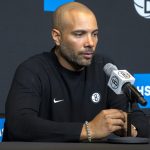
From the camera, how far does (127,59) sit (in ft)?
7.73

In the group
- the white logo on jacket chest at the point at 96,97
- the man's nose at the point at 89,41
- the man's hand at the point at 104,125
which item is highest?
the man's nose at the point at 89,41

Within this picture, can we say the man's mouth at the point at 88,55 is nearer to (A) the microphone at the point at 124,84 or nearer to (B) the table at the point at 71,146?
(A) the microphone at the point at 124,84

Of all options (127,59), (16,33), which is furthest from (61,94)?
(127,59)

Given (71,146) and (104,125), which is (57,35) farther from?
(71,146)

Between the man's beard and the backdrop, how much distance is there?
56cm

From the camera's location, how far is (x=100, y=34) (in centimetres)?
231

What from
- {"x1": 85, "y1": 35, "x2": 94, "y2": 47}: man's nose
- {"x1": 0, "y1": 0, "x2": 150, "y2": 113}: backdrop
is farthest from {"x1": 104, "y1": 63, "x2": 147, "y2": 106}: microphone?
{"x1": 0, "y1": 0, "x2": 150, "y2": 113}: backdrop

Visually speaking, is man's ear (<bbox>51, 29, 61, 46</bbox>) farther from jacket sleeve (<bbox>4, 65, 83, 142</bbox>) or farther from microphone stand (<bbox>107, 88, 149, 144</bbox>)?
microphone stand (<bbox>107, 88, 149, 144</bbox>)

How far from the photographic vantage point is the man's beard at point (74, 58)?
1564mm

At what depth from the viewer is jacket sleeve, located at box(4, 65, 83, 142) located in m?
1.36

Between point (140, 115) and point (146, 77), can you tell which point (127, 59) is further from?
point (140, 115)

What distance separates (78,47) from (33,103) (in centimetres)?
25

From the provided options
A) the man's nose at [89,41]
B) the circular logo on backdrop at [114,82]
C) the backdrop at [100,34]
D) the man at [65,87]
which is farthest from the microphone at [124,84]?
the backdrop at [100,34]

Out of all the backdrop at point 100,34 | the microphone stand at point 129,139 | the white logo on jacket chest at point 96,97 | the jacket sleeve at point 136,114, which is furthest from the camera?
the backdrop at point 100,34
